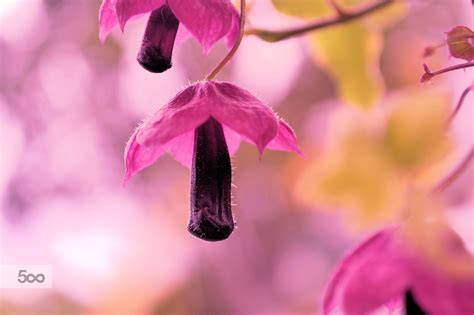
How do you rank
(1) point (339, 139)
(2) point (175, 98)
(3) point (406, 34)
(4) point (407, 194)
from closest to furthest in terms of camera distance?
(2) point (175, 98)
(4) point (407, 194)
(1) point (339, 139)
(3) point (406, 34)

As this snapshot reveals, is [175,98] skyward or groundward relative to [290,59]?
groundward

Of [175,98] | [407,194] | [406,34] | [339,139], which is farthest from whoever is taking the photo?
[406,34]

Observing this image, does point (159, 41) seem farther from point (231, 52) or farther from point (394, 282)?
point (394, 282)

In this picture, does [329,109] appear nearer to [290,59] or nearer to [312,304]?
[290,59]

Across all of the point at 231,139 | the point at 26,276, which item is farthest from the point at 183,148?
the point at 26,276

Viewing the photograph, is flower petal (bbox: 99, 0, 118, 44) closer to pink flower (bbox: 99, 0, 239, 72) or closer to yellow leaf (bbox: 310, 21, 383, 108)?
pink flower (bbox: 99, 0, 239, 72)

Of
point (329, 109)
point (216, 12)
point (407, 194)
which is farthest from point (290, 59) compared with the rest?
point (216, 12)

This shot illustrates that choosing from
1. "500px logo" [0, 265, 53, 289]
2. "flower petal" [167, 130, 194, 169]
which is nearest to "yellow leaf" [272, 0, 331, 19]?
"flower petal" [167, 130, 194, 169]
